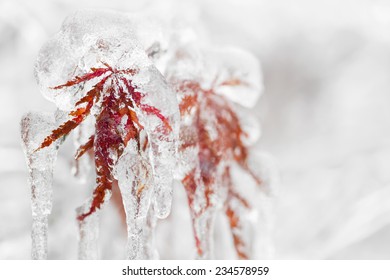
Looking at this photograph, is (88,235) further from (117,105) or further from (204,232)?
(117,105)

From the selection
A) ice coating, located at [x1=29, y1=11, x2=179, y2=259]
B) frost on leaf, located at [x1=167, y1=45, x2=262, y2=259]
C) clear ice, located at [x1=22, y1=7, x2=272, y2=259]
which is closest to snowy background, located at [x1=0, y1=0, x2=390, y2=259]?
frost on leaf, located at [x1=167, y1=45, x2=262, y2=259]

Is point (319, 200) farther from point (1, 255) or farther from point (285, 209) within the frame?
point (1, 255)

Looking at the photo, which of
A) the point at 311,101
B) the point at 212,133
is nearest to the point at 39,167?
the point at 212,133

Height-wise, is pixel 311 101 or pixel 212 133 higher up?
pixel 311 101

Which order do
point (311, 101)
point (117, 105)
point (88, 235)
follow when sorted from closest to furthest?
point (117, 105), point (88, 235), point (311, 101)

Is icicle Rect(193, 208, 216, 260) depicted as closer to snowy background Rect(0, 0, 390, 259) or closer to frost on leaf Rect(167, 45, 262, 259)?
frost on leaf Rect(167, 45, 262, 259)

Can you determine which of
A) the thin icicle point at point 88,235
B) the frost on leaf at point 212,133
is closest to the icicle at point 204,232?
the frost on leaf at point 212,133

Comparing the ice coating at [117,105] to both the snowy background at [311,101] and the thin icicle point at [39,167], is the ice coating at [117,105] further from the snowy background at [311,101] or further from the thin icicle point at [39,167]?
the snowy background at [311,101]
